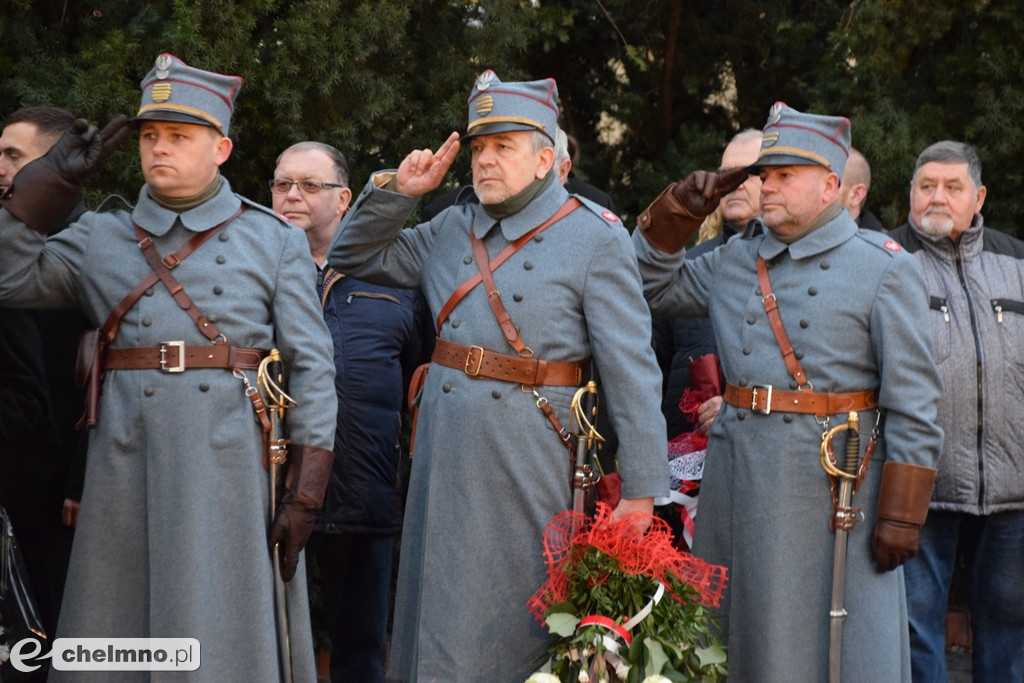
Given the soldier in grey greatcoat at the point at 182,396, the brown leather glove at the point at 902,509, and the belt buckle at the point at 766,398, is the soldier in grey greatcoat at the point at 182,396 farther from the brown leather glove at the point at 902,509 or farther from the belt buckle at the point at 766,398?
the brown leather glove at the point at 902,509

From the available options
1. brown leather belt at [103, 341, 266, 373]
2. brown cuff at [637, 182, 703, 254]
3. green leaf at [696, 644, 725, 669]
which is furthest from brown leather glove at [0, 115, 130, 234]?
green leaf at [696, 644, 725, 669]

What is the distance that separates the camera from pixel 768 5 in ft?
28.2

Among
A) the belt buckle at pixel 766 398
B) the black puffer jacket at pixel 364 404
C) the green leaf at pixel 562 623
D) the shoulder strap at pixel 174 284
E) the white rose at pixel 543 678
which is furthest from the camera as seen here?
the black puffer jacket at pixel 364 404

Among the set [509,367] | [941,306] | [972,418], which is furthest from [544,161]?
[972,418]

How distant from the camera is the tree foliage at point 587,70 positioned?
6.40m

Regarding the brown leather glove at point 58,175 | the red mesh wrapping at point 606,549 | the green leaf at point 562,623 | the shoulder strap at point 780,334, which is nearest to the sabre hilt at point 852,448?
the shoulder strap at point 780,334

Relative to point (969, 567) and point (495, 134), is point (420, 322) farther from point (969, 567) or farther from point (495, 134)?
point (969, 567)

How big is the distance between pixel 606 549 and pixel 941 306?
2203mm

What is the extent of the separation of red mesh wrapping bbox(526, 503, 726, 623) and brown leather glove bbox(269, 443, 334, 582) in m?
0.75

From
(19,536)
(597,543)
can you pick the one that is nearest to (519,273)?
(597,543)

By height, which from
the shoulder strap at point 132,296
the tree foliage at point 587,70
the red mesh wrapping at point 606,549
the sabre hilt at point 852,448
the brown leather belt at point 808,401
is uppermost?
the tree foliage at point 587,70

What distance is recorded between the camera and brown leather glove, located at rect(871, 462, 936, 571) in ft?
15.8

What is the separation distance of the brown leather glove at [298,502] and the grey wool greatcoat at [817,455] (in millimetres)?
1463

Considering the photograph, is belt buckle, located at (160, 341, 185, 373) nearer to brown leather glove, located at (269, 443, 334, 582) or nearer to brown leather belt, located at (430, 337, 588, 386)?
brown leather glove, located at (269, 443, 334, 582)
